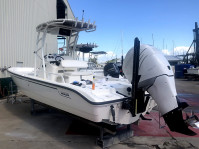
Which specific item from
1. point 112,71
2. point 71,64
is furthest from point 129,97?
point 71,64

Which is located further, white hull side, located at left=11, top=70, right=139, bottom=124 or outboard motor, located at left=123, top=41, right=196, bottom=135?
white hull side, located at left=11, top=70, right=139, bottom=124

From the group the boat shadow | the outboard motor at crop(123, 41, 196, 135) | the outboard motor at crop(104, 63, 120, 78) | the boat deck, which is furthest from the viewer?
the outboard motor at crop(104, 63, 120, 78)

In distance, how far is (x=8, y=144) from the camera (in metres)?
3.58

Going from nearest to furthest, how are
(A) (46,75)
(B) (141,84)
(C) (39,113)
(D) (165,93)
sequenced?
(D) (165,93)
(B) (141,84)
(A) (46,75)
(C) (39,113)

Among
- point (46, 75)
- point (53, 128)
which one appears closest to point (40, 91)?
point (46, 75)

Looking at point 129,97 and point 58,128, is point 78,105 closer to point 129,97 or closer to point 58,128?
point 129,97

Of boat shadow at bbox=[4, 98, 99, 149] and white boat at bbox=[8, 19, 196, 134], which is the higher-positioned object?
white boat at bbox=[8, 19, 196, 134]

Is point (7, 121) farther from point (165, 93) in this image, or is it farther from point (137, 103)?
point (165, 93)

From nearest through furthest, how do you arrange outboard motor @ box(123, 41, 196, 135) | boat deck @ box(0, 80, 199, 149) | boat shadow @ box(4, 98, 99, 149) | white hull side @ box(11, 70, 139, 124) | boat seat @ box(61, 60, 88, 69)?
outboard motor @ box(123, 41, 196, 135), white hull side @ box(11, 70, 139, 124), boat deck @ box(0, 80, 199, 149), boat shadow @ box(4, 98, 99, 149), boat seat @ box(61, 60, 88, 69)

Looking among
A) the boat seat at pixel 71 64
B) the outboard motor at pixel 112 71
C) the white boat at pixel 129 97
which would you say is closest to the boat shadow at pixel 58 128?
the white boat at pixel 129 97

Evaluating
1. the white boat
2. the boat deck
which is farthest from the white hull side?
the boat deck

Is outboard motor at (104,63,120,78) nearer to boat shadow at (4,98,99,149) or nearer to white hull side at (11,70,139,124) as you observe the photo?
boat shadow at (4,98,99,149)

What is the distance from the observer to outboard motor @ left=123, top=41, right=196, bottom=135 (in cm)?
273

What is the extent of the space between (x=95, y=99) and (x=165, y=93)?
1.10 m
